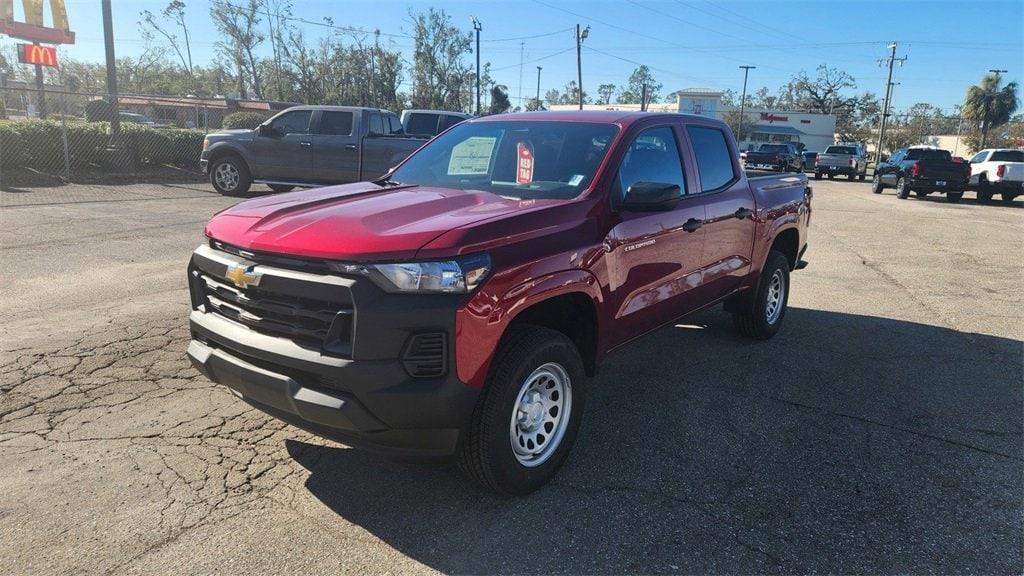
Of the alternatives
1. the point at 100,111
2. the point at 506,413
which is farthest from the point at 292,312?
the point at 100,111

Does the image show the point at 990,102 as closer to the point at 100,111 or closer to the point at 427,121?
the point at 427,121

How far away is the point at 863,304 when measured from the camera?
24.5ft

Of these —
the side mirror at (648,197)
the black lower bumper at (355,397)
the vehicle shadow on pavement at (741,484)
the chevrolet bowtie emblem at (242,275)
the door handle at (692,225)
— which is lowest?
the vehicle shadow on pavement at (741,484)

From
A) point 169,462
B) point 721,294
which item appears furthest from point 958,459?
point 169,462

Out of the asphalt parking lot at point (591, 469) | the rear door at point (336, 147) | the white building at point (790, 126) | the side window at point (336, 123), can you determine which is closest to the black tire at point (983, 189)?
the asphalt parking lot at point (591, 469)

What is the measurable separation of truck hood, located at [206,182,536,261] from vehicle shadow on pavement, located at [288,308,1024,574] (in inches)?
48.9

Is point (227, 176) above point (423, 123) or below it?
below

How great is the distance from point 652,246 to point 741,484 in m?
1.41

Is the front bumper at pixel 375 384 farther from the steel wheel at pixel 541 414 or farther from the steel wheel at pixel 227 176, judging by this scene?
the steel wheel at pixel 227 176

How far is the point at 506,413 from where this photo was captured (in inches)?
116

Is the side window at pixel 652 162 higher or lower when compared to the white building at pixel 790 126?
lower

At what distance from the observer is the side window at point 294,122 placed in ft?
47.0

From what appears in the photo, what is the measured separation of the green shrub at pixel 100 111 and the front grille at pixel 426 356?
18376 mm

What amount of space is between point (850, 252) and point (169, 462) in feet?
35.5
